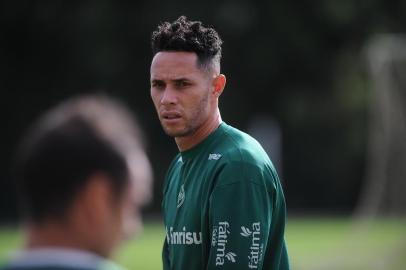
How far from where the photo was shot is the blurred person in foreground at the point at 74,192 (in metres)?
2.52

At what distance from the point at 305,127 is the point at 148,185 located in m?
29.5

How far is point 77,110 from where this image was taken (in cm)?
265

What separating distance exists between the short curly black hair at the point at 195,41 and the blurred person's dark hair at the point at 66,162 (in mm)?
2297

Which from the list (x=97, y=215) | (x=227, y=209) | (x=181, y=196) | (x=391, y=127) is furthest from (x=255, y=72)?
(x=97, y=215)

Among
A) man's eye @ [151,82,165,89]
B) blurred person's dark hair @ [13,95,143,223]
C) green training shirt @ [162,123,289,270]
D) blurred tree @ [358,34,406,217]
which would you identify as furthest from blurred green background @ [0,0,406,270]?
blurred person's dark hair @ [13,95,143,223]

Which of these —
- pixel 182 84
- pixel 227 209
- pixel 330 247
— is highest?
pixel 182 84

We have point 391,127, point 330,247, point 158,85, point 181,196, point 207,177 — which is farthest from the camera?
point 330,247

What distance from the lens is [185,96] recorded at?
15.9 ft

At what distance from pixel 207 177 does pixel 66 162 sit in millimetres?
2070

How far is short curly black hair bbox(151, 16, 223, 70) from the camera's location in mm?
4875

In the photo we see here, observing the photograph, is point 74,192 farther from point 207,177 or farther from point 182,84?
point 182,84

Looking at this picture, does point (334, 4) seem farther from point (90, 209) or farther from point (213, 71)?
point (90, 209)

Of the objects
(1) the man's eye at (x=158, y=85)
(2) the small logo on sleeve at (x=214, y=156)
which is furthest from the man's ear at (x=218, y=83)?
(2) the small logo on sleeve at (x=214, y=156)

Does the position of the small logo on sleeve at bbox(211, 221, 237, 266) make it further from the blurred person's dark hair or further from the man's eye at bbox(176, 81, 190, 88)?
the blurred person's dark hair
